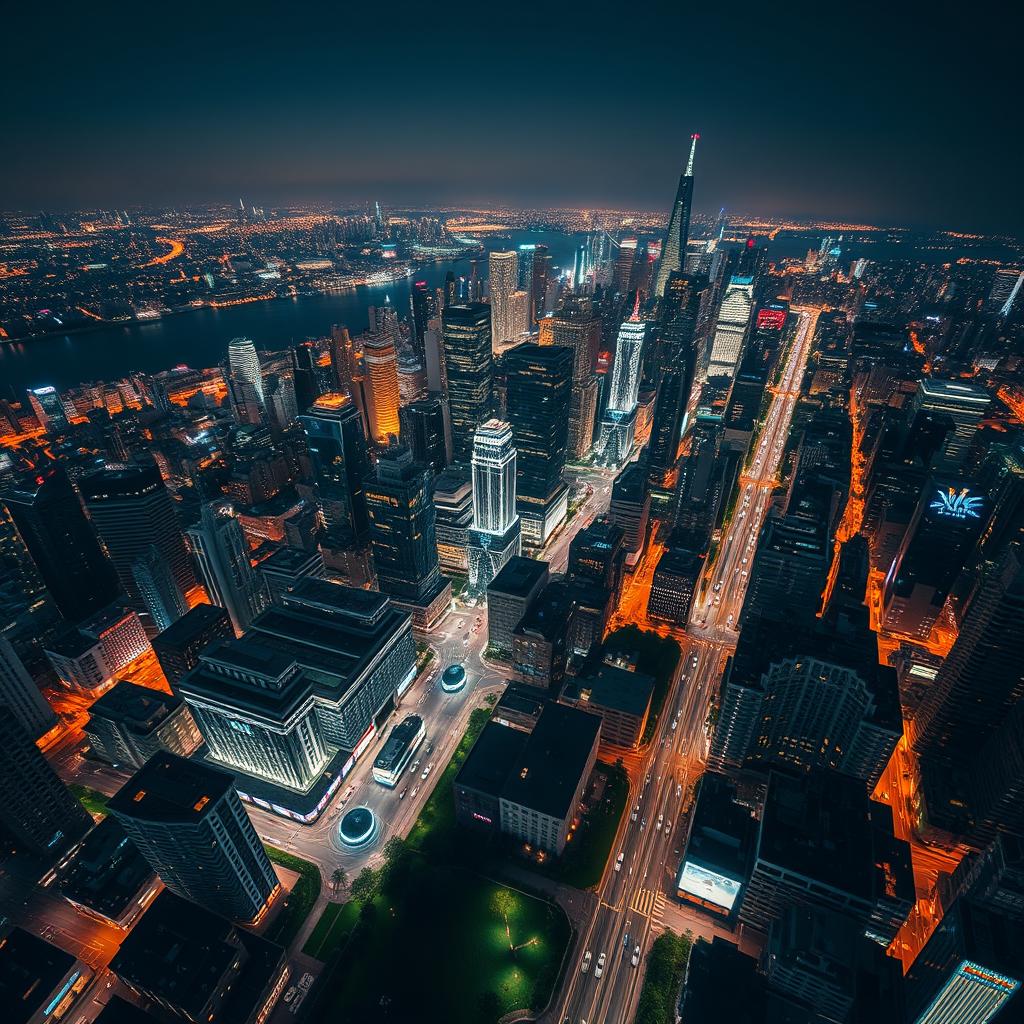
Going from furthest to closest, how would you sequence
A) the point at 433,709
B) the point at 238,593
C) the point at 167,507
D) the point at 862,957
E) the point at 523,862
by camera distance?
the point at 167,507, the point at 238,593, the point at 433,709, the point at 523,862, the point at 862,957

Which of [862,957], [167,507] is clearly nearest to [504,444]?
[167,507]

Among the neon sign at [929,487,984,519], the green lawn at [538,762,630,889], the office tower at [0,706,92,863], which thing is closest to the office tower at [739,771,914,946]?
the green lawn at [538,762,630,889]

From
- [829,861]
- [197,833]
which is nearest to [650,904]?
[829,861]

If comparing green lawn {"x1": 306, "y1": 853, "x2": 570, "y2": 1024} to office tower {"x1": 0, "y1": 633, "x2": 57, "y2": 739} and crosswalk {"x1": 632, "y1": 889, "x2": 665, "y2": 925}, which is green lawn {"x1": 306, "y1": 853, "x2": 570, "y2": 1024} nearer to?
crosswalk {"x1": 632, "y1": 889, "x2": 665, "y2": 925}

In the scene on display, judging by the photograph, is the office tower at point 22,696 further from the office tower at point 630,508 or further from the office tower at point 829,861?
the office tower at point 630,508

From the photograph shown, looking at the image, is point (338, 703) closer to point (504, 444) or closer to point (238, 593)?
point (238, 593)
